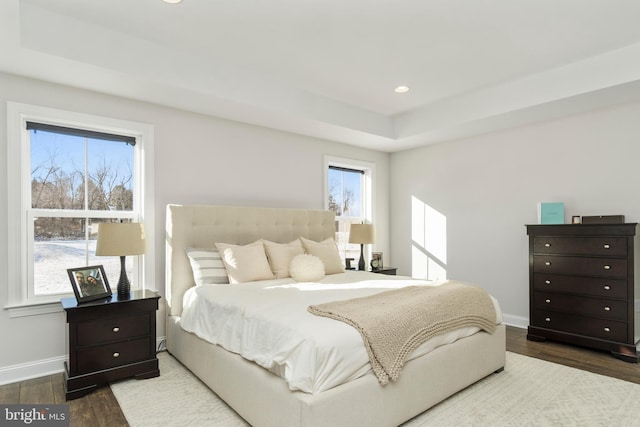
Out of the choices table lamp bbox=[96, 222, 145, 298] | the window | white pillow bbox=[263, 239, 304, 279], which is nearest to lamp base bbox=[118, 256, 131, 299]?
table lamp bbox=[96, 222, 145, 298]

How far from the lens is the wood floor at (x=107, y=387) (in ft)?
7.77

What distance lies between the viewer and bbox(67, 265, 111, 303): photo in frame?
279cm

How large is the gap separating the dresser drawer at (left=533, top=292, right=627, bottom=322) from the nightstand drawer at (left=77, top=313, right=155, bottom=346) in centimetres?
365

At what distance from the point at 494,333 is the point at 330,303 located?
1.41 metres

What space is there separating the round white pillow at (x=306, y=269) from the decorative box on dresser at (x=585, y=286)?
7.21ft

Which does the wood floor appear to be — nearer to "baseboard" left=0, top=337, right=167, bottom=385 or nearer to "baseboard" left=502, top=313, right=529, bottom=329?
"baseboard" left=0, top=337, right=167, bottom=385

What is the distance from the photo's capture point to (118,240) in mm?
2920

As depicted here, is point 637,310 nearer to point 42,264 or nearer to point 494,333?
point 494,333

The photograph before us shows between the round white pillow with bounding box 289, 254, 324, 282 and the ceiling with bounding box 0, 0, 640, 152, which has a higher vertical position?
the ceiling with bounding box 0, 0, 640, 152

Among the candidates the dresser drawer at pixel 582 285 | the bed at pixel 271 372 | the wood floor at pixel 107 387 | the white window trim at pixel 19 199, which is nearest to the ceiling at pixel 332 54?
the white window trim at pixel 19 199

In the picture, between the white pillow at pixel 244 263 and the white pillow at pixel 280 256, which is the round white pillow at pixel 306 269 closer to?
the white pillow at pixel 280 256

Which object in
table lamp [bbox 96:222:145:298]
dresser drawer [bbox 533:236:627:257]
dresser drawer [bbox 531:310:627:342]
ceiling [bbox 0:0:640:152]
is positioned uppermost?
ceiling [bbox 0:0:640:152]

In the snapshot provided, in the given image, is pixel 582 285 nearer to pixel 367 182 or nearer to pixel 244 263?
pixel 367 182

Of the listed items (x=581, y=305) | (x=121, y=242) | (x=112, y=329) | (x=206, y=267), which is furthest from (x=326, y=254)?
(x=581, y=305)
